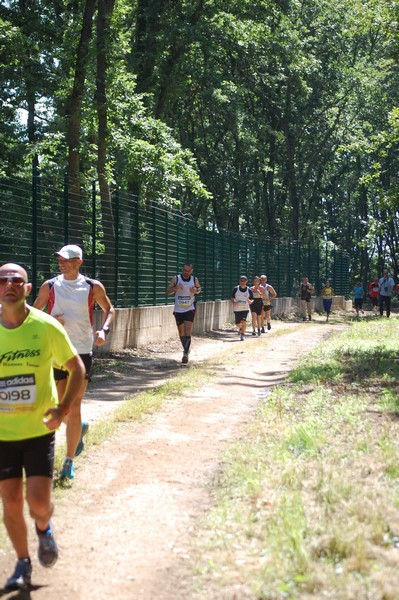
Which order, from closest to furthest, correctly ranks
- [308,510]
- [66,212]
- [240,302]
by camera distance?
[308,510] < [66,212] < [240,302]

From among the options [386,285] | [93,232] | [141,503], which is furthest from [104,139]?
[386,285]

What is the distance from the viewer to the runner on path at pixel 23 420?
5156 mm

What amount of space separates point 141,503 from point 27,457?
5.73 feet

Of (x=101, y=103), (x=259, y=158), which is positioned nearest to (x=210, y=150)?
(x=259, y=158)

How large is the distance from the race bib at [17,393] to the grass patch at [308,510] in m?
1.34

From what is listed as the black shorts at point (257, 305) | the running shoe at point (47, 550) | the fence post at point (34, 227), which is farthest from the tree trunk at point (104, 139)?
the running shoe at point (47, 550)

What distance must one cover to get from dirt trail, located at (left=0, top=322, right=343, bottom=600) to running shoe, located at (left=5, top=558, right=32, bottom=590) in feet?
0.18

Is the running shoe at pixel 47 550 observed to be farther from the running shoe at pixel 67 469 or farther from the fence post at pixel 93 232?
the fence post at pixel 93 232

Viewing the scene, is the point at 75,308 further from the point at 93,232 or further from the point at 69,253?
the point at 93,232

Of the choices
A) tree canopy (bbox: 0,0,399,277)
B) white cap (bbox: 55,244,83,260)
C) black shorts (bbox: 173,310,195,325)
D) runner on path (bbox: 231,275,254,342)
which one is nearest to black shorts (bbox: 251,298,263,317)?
runner on path (bbox: 231,275,254,342)

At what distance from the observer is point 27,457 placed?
205 inches

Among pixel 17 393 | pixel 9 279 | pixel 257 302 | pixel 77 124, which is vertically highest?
pixel 77 124

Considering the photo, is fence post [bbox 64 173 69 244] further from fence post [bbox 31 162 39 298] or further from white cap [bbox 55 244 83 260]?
white cap [bbox 55 244 83 260]

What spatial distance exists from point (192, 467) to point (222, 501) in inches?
51.6
